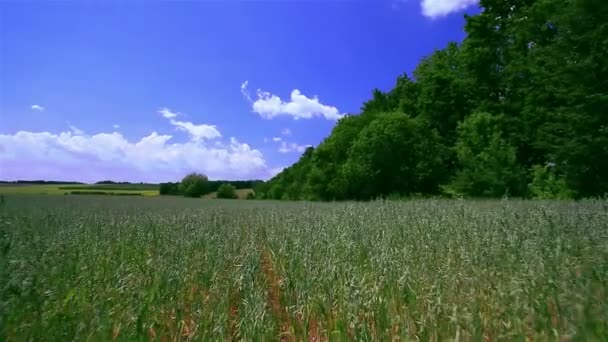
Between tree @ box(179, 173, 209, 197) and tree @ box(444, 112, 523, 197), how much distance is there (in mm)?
38735

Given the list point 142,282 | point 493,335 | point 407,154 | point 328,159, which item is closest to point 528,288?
point 493,335

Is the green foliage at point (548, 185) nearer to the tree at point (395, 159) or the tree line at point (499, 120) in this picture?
the tree line at point (499, 120)

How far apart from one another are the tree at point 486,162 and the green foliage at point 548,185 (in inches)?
31.0

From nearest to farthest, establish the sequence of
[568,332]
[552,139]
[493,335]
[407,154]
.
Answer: [568,332], [493,335], [552,139], [407,154]

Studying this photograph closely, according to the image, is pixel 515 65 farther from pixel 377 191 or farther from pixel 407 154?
pixel 377 191

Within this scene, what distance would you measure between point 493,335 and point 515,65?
25548 mm

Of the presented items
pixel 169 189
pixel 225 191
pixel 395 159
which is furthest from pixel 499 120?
pixel 225 191

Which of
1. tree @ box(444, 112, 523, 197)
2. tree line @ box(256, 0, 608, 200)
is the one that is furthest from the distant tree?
tree @ box(444, 112, 523, 197)

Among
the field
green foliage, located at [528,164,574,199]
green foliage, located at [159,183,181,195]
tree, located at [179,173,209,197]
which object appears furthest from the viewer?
tree, located at [179,173,209,197]

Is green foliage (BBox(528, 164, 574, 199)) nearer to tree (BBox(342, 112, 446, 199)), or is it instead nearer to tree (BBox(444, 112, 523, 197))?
tree (BBox(444, 112, 523, 197))

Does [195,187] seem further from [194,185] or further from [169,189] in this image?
[169,189]

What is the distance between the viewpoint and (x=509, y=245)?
4.09 m

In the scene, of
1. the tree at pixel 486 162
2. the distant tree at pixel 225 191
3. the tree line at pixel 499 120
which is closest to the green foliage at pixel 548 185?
the tree line at pixel 499 120

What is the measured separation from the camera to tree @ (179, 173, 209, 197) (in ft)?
183
